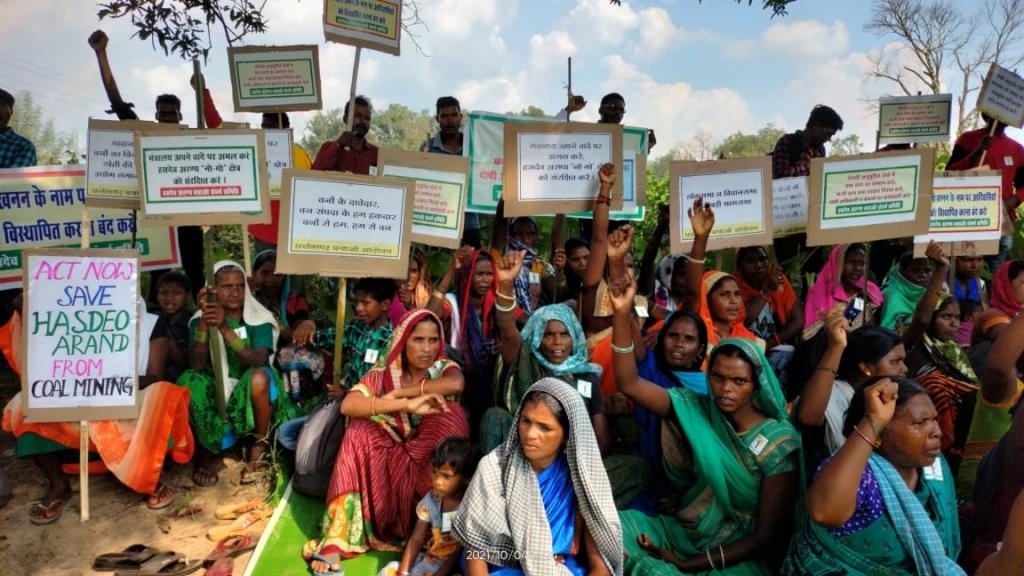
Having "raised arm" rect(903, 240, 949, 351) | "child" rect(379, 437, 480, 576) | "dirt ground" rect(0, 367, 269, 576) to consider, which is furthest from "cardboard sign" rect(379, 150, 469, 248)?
"raised arm" rect(903, 240, 949, 351)

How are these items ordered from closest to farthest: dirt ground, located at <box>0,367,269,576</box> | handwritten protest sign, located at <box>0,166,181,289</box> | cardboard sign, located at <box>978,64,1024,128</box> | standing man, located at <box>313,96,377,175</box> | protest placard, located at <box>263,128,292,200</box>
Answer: dirt ground, located at <box>0,367,269,576</box> → handwritten protest sign, located at <box>0,166,181,289</box> → cardboard sign, located at <box>978,64,1024,128</box> → protest placard, located at <box>263,128,292,200</box> → standing man, located at <box>313,96,377,175</box>

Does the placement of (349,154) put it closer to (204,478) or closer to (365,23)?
(365,23)

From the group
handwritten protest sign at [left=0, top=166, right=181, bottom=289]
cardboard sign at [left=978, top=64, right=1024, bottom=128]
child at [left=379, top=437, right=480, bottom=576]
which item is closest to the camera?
child at [left=379, top=437, right=480, bottom=576]

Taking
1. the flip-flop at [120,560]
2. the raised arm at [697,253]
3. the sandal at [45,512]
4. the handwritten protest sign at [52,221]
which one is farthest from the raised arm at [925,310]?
the handwritten protest sign at [52,221]

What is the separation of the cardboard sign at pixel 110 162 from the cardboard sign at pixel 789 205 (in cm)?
427

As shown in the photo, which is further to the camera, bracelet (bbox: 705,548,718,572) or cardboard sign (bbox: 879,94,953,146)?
cardboard sign (bbox: 879,94,953,146)

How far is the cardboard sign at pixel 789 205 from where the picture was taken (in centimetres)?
506

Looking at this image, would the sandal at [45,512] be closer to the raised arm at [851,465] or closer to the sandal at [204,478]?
the sandal at [204,478]

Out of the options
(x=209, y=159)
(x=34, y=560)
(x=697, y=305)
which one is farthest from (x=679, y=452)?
(x=34, y=560)

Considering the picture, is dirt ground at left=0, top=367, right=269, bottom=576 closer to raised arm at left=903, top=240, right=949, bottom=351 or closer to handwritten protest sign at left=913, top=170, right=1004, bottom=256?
raised arm at left=903, top=240, right=949, bottom=351

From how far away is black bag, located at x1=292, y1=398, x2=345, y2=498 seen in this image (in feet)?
13.1

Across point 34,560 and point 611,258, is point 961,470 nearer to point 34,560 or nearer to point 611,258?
point 611,258

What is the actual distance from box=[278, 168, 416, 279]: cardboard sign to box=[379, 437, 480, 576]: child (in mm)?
1256

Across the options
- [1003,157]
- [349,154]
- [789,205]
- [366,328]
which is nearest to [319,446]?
[366,328]
